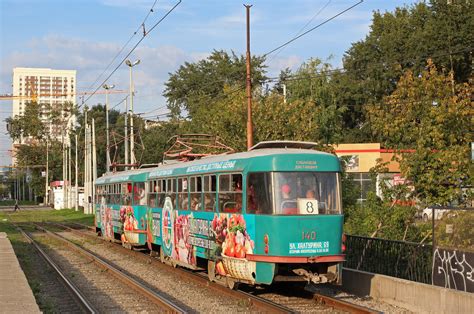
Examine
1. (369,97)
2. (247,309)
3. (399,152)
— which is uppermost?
(369,97)

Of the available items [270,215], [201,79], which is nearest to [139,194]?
[270,215]

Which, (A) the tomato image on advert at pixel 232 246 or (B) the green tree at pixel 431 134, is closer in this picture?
(A) the tomato image on advert at pixel 232 246

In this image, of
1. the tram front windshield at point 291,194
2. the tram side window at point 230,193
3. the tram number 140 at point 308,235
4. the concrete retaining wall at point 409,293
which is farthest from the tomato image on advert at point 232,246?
the concrete retaining wall at point 409,293

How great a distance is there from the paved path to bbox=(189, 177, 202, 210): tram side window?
159 inches

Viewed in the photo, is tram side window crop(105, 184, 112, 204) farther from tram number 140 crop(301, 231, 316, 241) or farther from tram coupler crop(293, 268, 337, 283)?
tram number 140 crop(301, 231, 316, 241)

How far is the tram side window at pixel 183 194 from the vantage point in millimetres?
17906

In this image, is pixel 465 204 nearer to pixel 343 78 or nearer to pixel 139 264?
pixel 139 264

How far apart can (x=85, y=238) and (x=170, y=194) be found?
15735 millimetres

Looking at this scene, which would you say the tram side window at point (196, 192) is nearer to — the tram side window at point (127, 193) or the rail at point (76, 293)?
the rail at point (76, 293)

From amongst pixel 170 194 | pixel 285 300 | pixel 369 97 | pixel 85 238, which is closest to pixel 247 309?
pixel 285 300

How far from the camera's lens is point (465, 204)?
17.8m

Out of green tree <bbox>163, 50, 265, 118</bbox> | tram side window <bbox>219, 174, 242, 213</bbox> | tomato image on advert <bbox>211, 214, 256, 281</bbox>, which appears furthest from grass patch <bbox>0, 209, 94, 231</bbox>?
tram side window <bbox>219, 174, 242, 213</bbox>

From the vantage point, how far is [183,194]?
18.2m

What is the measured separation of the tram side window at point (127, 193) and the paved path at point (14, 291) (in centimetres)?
543
